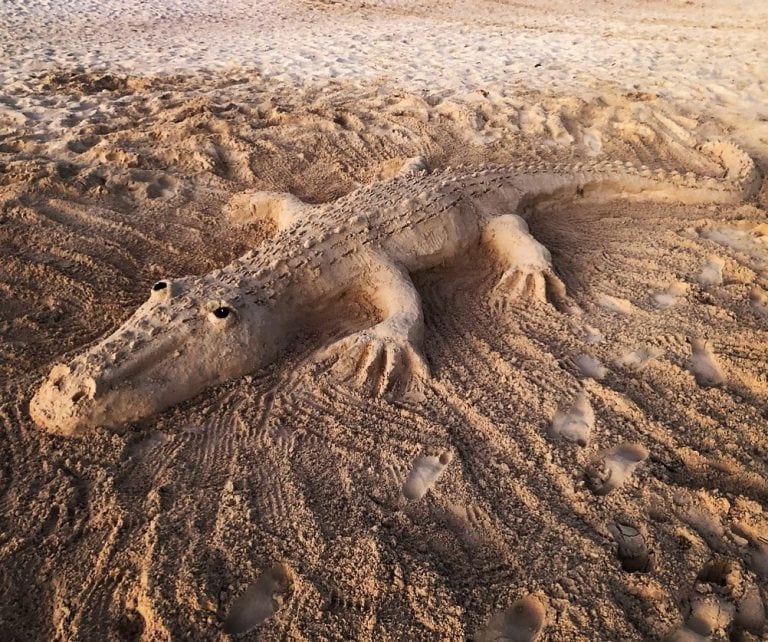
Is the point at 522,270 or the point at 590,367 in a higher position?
the point at 522,270

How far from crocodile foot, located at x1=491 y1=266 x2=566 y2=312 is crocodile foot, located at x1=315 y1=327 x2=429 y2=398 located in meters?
0.95

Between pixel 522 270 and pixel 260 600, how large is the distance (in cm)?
292

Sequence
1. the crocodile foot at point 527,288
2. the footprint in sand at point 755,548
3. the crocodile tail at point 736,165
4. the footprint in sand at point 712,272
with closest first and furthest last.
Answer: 1. the footprint in sand at point 755,548
2. the crocodile foot at point 527,288
3. the footprint in sand at point 712,272
4. the crocodile tail at point 736,165

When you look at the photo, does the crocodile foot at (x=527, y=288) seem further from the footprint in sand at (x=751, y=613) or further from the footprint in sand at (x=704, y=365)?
the footprint in sand at (x=751, y=613)

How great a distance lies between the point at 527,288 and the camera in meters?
4.06

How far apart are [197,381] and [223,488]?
727 mm

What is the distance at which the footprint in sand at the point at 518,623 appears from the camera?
A: 81.4 inches

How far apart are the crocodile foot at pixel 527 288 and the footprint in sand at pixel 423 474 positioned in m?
1.51

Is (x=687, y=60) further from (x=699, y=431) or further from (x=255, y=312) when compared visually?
(x=255, y=312)

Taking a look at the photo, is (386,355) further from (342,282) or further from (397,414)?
(342,282)

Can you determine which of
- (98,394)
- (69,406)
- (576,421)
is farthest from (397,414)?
(69,406)

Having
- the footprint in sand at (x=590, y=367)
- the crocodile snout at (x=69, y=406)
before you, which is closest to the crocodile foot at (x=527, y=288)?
the footprint in sand at (x=590, y=367)

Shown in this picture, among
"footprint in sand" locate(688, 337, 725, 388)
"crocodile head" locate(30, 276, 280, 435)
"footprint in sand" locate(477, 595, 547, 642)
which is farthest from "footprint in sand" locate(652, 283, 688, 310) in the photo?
"crocodile head" locate(30, 276, 280, 435)

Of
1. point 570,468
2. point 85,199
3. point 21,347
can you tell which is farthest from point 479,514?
point 85,199
